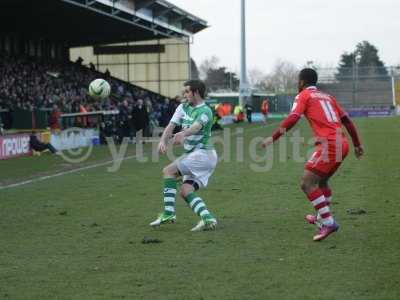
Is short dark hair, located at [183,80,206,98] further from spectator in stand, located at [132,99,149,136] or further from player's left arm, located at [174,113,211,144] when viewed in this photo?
spectator in stand, located at [132,99,149,136]

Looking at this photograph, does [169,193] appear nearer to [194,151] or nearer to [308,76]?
[194,151]

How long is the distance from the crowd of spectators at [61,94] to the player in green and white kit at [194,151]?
60.3ft

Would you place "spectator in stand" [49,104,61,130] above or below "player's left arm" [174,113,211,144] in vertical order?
below

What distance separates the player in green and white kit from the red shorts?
1447 mm

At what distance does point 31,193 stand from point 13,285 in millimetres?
7801

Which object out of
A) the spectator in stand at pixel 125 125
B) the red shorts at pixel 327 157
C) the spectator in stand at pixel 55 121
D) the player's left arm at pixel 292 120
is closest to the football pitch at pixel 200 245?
the red shorts at pixel 327 157

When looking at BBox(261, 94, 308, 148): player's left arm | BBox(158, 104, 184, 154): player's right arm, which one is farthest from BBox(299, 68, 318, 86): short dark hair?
BBox(158, 104, 184, 154): player's right arm

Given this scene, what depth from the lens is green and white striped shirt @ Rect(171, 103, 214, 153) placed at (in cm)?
942

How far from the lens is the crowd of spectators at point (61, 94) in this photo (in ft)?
105

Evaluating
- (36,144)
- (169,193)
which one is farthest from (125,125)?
(169,193)

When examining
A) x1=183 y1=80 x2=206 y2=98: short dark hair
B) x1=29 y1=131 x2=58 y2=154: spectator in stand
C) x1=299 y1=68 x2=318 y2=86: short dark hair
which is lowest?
x1=29 y1=131 x2=58 y2=154: spectator in stand

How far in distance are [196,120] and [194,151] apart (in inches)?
16.5

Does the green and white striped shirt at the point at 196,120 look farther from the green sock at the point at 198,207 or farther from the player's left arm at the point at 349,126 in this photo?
the player's left arm at the point at 349,126

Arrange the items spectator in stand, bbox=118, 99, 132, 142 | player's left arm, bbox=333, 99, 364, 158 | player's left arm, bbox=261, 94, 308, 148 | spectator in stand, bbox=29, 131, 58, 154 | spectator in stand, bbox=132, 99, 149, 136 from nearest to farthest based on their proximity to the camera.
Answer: player's left arm, bbox=261, 94, 308, 148
player's left arm, bbox=333, 99, 364, 158
spectator in stand, bbox=29, 131, 58, 154
spectator in stand, bbox=132, 99, 149, 136
spectator in stand, bbox=118, 99, 132, 142
